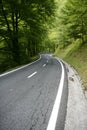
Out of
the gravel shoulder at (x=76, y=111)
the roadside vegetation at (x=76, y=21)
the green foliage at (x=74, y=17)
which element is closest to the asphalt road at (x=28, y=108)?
the gravel shoulder at (x=76, y=111)

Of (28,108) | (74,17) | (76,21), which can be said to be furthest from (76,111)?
(76,21)

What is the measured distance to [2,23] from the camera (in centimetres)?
2297

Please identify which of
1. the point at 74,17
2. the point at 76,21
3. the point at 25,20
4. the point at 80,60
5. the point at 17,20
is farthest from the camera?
the point at 17,20

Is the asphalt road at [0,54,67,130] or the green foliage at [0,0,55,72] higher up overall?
the green foliage at [0,0,55,72]

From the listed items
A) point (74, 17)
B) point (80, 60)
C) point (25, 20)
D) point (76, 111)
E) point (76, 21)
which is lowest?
point (80, 60)

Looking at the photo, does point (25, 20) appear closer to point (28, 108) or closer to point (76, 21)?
point (76, 21)

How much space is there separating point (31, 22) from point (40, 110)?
63.7 ft

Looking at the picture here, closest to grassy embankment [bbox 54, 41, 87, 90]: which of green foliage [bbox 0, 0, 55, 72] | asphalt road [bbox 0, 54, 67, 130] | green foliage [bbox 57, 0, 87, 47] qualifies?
green foliage [bbox 57, 0, 87, 47]

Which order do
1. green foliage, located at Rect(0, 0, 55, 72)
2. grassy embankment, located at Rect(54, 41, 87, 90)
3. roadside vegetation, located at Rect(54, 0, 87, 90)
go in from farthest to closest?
green foliage, located at Rect(0, 0, 55, 72) → roadside vegetation, located at Rect(54, 0, 87, 90) → grassy embankment, located at Rect(54, 41, 87, 90)

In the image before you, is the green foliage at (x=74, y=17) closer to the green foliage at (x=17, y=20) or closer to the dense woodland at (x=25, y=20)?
the dense woodland at (x=25, y=20)

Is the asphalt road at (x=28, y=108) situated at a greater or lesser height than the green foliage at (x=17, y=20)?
lesser

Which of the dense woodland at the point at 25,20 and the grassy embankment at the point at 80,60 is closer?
the grassy embankment at the point at 80,60

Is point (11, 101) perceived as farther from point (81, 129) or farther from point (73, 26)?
point (73, 26)

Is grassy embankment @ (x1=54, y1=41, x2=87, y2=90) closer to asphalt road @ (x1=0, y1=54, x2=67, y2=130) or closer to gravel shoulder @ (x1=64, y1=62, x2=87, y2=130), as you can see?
gravel shoulder @ (x1=64, y1=62, x2=87, y2=130)
